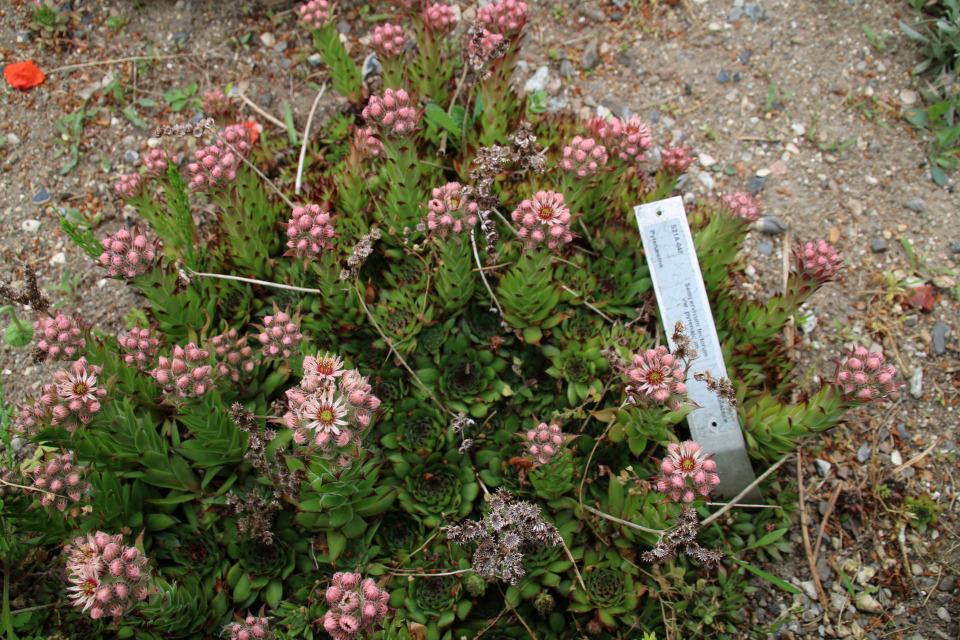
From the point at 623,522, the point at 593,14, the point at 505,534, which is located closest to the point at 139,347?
the point at 505,534

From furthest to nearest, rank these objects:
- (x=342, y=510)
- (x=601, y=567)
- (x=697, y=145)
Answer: (x=697, y=145) < (x=601, y=567) < (x=342, y=510)

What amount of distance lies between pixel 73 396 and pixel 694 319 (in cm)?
328

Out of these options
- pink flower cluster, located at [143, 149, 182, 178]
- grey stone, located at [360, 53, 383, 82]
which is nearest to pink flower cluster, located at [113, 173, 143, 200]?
pink flower cluster, located at [143, 149, 182, 178]

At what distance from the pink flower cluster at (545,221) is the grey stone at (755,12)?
11.5 ft

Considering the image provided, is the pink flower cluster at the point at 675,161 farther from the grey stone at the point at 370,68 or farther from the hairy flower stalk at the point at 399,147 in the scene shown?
the grey stone at the point at 370,68

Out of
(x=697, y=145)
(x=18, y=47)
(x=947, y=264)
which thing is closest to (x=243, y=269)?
(x=18, y=47)

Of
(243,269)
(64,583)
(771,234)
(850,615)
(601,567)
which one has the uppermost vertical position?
(243,269)

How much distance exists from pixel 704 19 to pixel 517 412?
3.94 m

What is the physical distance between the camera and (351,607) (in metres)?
2.12

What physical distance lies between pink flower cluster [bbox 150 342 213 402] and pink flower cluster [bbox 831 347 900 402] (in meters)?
3.10

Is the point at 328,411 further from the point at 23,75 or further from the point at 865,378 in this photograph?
the point at 23,75

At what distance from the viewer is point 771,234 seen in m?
4.25

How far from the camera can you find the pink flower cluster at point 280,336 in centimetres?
288

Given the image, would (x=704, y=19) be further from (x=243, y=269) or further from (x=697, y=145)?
(x=243, y=269)
